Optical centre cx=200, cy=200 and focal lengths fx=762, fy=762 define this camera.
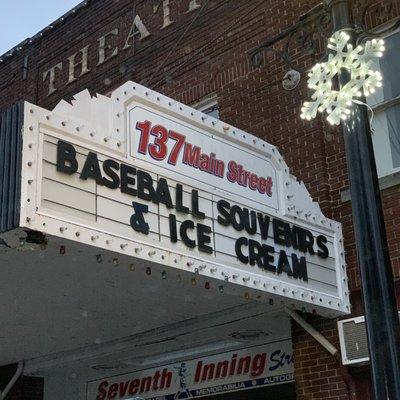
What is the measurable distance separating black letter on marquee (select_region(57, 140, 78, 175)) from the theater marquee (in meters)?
0.01

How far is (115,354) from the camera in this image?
12.5m

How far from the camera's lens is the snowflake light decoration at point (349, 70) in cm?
601

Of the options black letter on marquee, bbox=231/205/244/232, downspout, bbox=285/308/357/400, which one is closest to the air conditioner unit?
downspout, bbox=285/308/357/400

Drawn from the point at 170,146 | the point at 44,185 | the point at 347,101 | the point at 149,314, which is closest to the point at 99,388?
the point at 149,314

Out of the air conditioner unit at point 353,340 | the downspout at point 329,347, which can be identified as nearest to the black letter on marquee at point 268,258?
the downspout at point 329,347

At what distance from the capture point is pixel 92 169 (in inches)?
281

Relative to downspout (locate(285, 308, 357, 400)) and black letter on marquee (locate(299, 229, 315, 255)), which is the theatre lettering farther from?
downspout (locate(285, 308, 357, 400))

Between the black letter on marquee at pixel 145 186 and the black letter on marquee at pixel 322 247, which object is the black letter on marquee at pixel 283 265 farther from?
the black letter on marquee at pixel 145 186

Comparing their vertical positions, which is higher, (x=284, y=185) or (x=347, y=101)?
(x=284, y=185)

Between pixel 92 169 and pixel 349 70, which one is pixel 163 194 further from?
pixel 349 70

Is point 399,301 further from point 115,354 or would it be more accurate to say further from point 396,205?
Answer: point 115,354

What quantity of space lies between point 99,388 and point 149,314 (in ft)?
14.4

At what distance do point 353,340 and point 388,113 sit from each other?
3133 millimetres

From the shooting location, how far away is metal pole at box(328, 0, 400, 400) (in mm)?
5301
